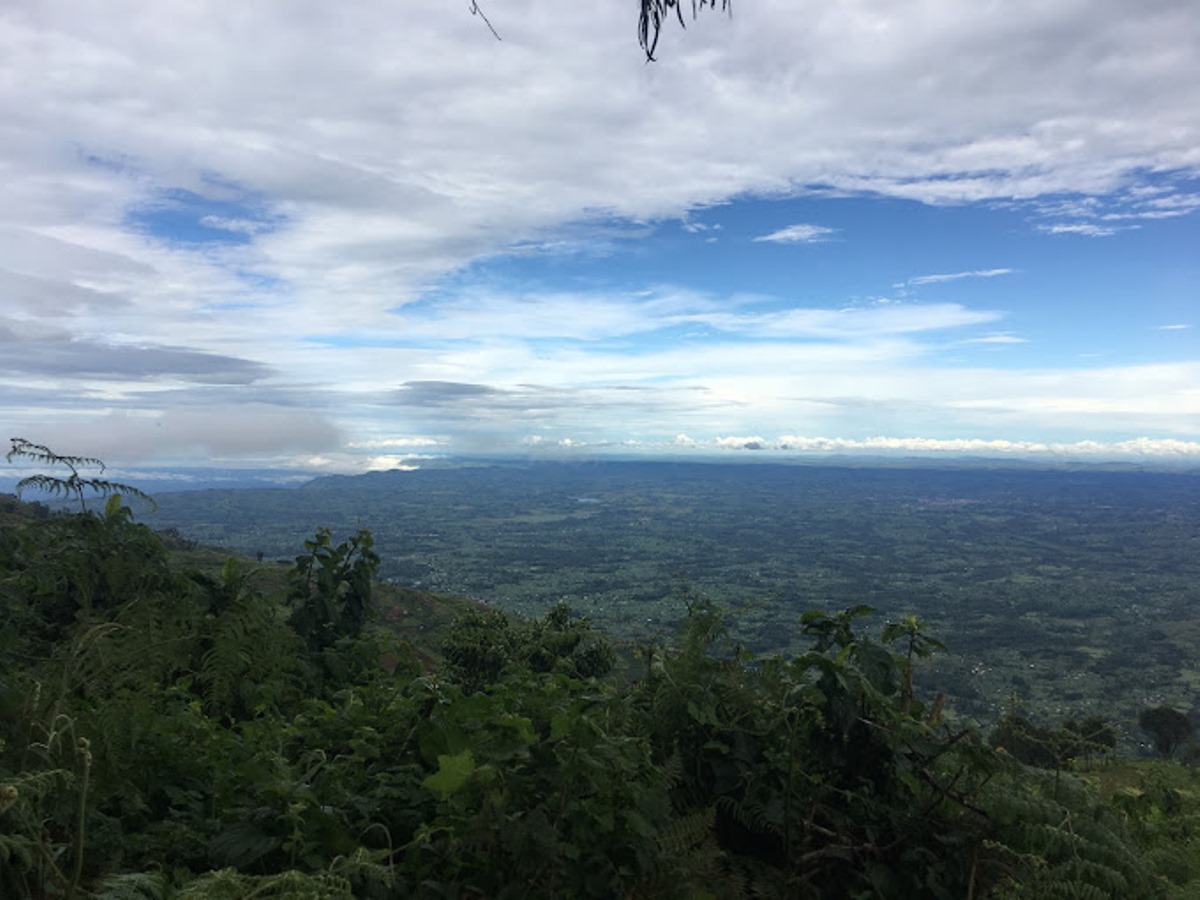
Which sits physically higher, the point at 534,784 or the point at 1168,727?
the point at 534,784

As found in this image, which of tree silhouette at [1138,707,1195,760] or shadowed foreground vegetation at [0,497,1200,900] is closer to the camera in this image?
shadowed foreground vegetation at [0,497,1200,900]

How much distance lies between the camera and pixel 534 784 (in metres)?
2.90

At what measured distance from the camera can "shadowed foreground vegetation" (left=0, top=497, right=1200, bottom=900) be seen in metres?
2.70

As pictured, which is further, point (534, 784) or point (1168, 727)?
point (1168, 727)

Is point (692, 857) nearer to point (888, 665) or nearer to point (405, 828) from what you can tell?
point (405, 828)

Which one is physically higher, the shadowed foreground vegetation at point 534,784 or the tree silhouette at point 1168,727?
the shadowed foreground vegetation at point 534,784

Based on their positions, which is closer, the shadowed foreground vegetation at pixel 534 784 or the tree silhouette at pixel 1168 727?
the shadowed foreground vegetation at pixel 534 784

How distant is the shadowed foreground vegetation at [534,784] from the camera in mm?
2703

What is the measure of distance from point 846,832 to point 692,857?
1114 mm

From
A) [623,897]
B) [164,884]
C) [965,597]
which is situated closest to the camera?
[164,884]

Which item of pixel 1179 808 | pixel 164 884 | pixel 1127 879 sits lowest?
pixel 1179 808

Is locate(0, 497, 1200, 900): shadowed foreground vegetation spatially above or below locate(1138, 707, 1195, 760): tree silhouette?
above

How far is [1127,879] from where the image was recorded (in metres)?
3.75

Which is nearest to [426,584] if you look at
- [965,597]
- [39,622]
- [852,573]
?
[852,573]
